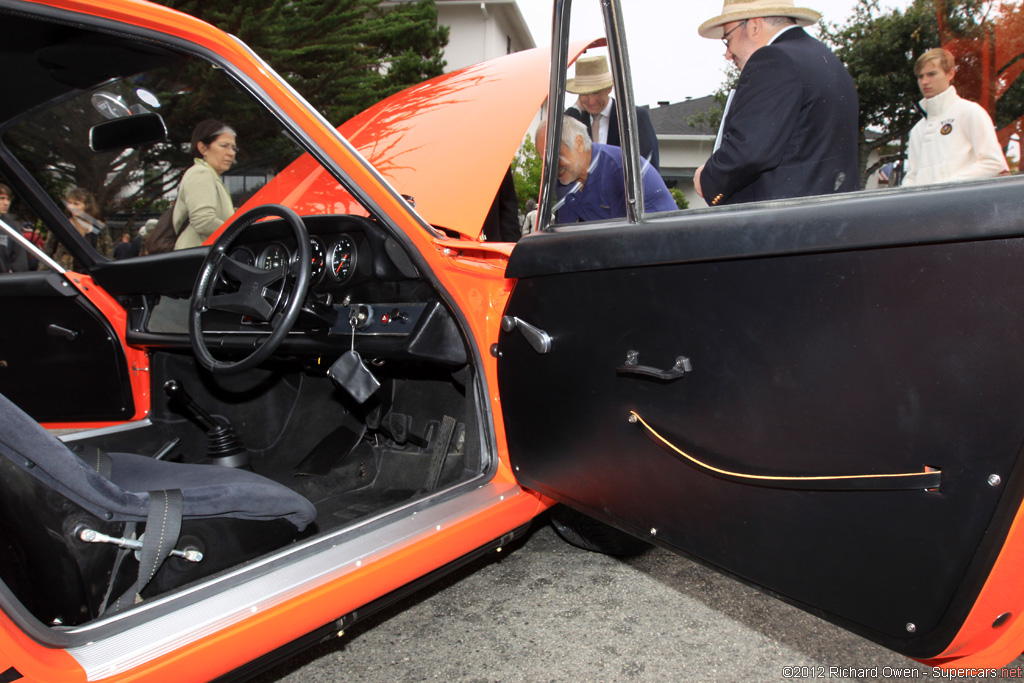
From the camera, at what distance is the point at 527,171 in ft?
7.20

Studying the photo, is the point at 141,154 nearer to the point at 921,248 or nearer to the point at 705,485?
the point at 705,485

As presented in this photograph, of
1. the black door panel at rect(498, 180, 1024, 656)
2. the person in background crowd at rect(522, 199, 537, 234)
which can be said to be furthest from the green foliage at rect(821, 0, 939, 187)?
the person in background crowd at rect(522, 199, 537, 234)

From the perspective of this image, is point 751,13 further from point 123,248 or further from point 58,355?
point 58,355

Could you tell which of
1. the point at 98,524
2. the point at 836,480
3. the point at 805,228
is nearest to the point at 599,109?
the point at 805,228

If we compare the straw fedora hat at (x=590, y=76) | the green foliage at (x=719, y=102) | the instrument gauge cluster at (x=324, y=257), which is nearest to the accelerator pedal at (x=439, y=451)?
the instrument gauge cluster at (x=324, y=257)

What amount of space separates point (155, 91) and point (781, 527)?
2374mm

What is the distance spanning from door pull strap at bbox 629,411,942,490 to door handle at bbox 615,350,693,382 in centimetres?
14

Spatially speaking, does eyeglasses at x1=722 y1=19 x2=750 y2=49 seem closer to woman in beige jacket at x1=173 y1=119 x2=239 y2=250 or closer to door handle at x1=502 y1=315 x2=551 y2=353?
door handle at x1=502 y1=315 x2=551 y2=353

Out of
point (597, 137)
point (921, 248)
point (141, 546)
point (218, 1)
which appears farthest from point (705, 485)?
point (218, 1)

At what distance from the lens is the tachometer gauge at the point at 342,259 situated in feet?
7.18

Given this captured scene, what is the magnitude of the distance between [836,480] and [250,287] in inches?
68.0

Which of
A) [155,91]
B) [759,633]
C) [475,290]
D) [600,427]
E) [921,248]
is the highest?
[155,91]

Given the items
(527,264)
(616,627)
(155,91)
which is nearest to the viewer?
(527,264)

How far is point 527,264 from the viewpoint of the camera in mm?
1803
